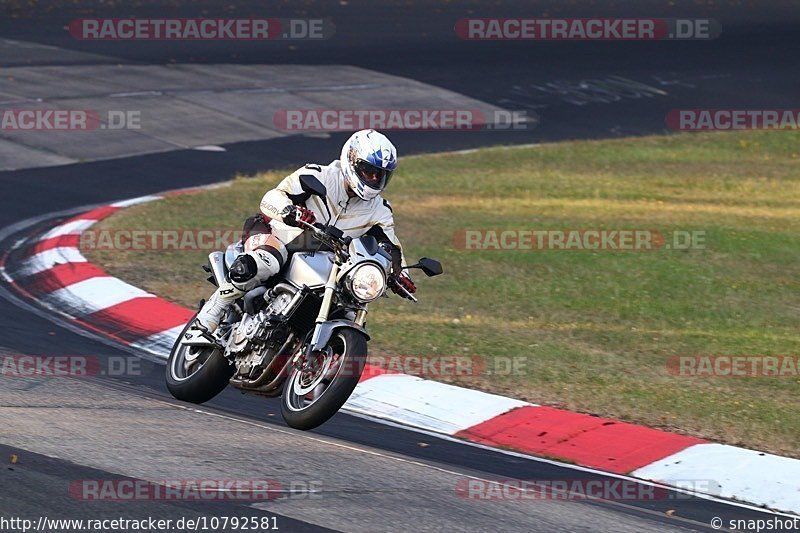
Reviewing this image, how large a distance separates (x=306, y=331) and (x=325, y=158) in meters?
10.4

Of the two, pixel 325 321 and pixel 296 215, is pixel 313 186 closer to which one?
pixel 296 215

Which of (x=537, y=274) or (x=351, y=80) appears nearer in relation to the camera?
(x=537, y=274)

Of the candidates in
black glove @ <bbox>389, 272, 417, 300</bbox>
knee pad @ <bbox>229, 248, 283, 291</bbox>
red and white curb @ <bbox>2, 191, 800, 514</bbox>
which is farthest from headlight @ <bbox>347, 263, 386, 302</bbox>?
red and white curb @ <bbox>2, 191, 800, 514</bbox>

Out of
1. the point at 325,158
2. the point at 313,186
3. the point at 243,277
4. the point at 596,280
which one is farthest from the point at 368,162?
the point at 325,158

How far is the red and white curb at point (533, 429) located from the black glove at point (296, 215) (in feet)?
5.14

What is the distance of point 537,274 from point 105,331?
14.1 feet

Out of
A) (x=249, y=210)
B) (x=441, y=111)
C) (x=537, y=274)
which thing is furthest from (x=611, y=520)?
(x=441, y=111)

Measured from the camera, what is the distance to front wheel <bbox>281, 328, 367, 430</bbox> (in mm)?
7473

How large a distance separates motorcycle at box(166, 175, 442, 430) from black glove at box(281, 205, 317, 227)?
46 millimetres

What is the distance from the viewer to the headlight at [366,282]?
7391 millimetres

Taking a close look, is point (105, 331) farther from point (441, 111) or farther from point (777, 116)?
point (777, 116)

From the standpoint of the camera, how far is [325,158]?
59.8 feet

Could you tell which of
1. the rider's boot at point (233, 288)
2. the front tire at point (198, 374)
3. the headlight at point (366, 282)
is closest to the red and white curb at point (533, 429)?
the front tire at point (198, 374)

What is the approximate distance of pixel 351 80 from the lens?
915 inches
